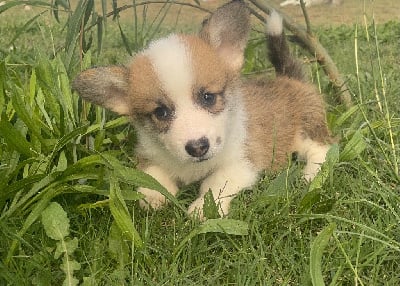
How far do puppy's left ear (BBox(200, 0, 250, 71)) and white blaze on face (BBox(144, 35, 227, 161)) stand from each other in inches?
10.4

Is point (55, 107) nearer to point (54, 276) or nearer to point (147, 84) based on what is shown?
point (147, 84)

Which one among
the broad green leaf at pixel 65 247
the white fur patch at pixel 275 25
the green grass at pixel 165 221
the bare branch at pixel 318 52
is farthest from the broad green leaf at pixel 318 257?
the bare branch at pixel 318 52

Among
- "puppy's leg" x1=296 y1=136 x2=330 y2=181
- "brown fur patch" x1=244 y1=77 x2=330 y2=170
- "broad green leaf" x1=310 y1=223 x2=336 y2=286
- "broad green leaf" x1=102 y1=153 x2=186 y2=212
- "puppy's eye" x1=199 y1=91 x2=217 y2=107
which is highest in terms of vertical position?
"puppy's eye" x1=199 y1=91 x2=217 y2=107

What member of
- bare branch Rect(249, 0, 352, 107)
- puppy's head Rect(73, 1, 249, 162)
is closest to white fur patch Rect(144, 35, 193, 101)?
puppy's head Rect(73, 1, 249, 162)

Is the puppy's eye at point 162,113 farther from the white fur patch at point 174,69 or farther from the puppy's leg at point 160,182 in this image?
the puppy's leg at point 160,182

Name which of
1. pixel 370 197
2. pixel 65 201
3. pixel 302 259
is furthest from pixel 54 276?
pixel 370 197

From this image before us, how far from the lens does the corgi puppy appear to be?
2197 millimetres

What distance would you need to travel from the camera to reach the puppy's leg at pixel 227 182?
2322 millimetres

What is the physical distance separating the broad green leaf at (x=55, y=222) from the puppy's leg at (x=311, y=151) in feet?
3.78

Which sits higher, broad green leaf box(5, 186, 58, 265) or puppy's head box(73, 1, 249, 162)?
puppy's head box(73, 1, 249, 162)

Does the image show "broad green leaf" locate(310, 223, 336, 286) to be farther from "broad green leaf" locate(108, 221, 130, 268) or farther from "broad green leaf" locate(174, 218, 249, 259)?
"broad green leaf" locate(108, 221, 130, 268)

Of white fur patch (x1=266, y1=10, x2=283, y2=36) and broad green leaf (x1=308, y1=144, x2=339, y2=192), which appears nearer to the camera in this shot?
→ broad green leaf (x1=308, y1=144, x2=339, y2=192)

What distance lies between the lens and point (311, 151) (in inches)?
112

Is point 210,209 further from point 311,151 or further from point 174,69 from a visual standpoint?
point 311,151
